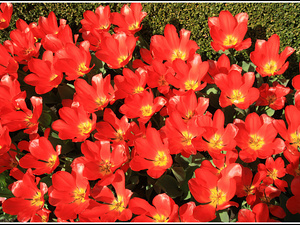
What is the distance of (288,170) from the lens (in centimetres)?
137

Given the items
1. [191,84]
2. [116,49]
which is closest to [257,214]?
[191,84]

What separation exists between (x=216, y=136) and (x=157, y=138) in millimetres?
294

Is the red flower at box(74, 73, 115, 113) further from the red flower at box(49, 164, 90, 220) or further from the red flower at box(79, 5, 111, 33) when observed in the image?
the red flower at box(79, 5, 111, 33)

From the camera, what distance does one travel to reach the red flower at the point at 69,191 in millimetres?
1373

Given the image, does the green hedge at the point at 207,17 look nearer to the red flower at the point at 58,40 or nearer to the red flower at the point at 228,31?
the red flower at the point at 228,31

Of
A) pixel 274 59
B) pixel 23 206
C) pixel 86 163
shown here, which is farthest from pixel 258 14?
pixel 23 206

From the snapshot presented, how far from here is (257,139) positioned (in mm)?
1438

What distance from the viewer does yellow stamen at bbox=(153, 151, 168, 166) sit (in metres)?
1.42

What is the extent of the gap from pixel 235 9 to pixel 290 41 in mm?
522

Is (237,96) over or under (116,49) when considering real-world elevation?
under

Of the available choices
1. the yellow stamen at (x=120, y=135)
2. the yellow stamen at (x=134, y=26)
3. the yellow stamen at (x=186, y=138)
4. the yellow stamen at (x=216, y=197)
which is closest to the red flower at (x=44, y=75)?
the yellow stamen at (x=120, y=135)

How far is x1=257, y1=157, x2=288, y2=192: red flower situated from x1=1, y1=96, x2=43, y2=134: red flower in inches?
48.2

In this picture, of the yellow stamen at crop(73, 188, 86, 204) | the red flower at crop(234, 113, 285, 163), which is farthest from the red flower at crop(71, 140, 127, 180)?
the red flower at crop(234, 113, 285, 163)

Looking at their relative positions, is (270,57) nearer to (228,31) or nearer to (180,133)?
(228,31)
